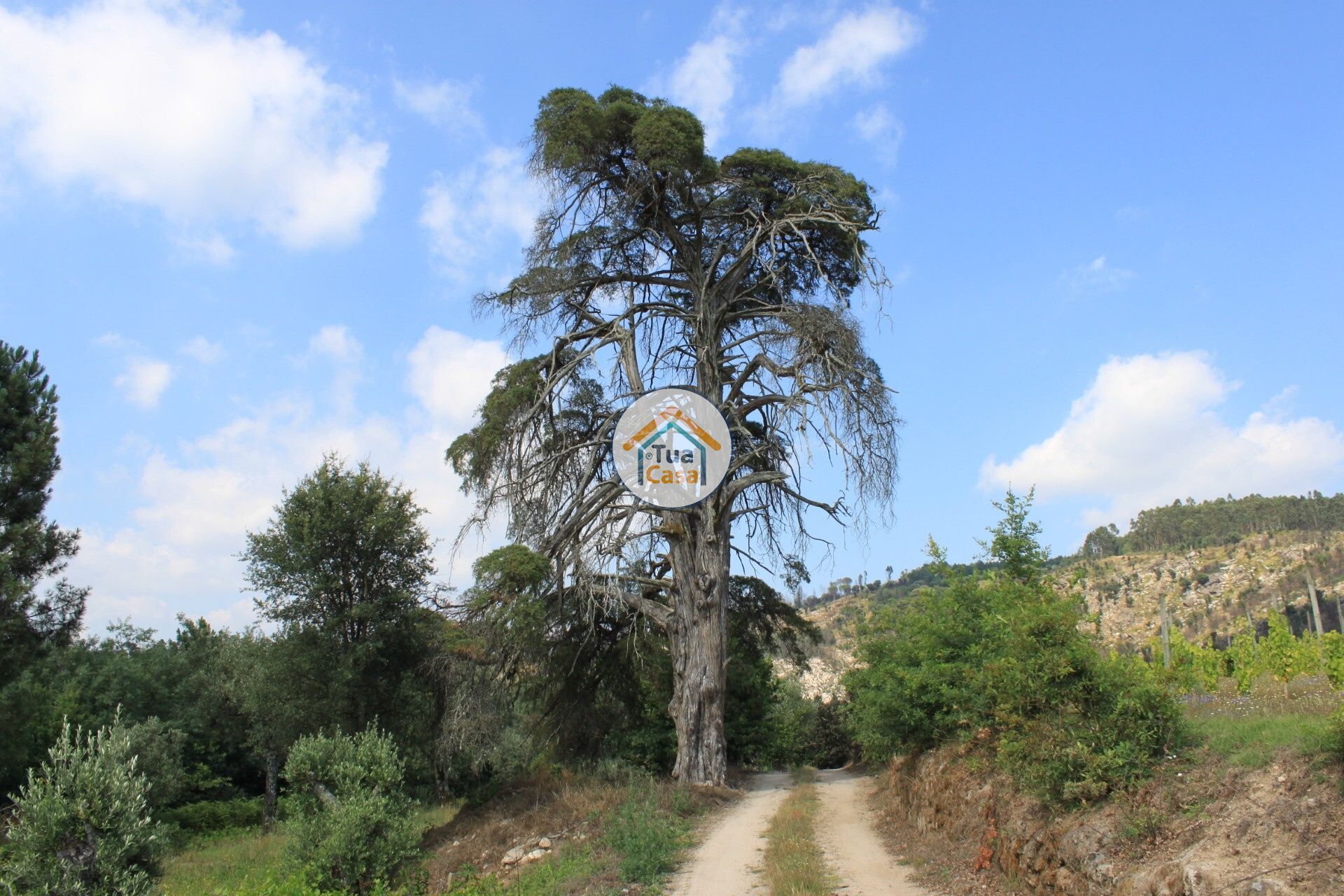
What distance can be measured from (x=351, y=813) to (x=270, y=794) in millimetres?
20062

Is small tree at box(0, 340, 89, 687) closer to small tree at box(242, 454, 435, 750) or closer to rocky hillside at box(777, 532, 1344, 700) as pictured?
small tree at box(242, 454, 435, 750)

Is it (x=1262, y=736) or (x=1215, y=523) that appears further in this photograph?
(x=1215, y=523)

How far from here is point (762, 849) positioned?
12.7 m

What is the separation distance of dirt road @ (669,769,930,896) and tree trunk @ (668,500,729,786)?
1413mm

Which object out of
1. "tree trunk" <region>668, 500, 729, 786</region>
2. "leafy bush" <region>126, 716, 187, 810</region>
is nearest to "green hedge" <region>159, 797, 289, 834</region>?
"leafy bush" <region>126, 716, 187, 810</region>

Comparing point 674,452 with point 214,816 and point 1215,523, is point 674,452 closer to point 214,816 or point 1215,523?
point 214,816

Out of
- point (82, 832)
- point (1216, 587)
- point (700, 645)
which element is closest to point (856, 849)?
point (700, 645)

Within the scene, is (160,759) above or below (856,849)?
above

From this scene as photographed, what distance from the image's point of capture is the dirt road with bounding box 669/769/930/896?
1045cm

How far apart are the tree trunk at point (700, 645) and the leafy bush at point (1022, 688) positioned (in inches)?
159

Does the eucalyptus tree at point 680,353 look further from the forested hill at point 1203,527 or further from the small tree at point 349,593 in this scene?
the forested hill at point 1203,527

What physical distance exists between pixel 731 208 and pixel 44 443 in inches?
716

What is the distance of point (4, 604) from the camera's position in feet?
64.5

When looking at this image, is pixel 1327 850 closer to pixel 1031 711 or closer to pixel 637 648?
pixel 1031 711
